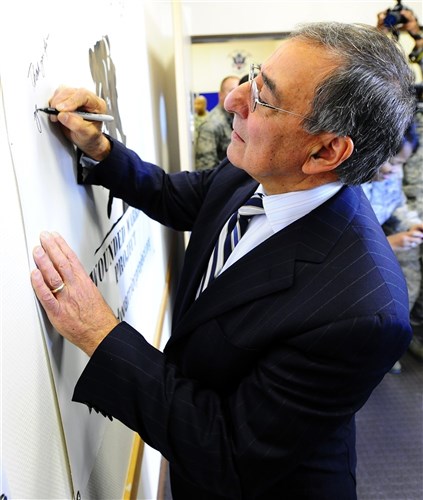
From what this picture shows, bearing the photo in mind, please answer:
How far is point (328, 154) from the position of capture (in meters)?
0.78

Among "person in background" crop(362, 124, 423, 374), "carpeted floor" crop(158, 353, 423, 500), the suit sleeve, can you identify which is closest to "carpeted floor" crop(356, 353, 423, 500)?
"carpeted floor" crop(158, 353, 423, 500)

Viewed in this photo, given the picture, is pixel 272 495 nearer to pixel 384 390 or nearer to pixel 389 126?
pixel 389 126

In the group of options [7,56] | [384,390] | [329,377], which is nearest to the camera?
[7,56]

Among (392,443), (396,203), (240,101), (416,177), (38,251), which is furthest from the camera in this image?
(416,177)

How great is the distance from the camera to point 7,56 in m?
0.52

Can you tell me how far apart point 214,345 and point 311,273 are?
0.21 m

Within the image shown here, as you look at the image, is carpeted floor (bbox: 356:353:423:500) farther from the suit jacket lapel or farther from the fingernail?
the fingernail

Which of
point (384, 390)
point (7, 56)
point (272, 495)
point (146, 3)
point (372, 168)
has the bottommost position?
point (384, 390)

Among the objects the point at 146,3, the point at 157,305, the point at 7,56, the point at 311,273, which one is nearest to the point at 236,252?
the point at 311,273

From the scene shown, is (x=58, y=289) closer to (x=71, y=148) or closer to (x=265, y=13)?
(x=71, y=148)

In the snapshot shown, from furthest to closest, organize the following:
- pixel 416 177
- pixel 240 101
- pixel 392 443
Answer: pixel 416 177
pixel 392 443
pixel 240 101

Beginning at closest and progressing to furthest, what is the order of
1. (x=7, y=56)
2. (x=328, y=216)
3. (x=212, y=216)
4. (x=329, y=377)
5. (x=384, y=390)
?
(x=7, y=56), (x=329, y=377), (x=328, y=216), (x=212, y=216), (x=384, y=390)

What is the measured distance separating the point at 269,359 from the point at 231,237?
31cm

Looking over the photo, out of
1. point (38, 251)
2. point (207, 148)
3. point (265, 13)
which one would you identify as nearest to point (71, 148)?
point (38, 251)
